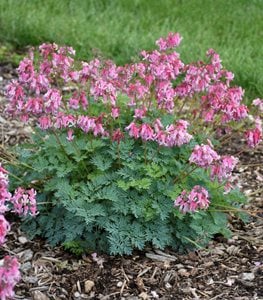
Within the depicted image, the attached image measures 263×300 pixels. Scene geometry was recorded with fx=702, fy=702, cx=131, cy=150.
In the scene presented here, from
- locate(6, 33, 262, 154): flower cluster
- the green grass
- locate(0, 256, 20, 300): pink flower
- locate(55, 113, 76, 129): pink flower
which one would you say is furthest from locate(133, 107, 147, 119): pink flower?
the green grass

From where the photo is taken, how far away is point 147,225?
12.4 feet

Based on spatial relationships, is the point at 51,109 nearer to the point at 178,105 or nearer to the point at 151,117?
the point at 151,117

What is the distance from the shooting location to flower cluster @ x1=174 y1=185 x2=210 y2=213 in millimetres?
3395

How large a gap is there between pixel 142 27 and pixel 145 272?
12.5ft

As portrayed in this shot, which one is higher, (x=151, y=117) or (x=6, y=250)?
(x=151, y=117)

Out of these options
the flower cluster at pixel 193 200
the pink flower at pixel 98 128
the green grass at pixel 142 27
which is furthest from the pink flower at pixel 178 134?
the green grass at pixel 142 27

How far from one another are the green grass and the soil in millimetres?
2235

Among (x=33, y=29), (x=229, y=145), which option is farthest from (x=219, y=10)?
(x=229, y=145)

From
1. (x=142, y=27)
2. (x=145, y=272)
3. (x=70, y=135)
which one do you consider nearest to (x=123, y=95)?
(x=70, y=135)

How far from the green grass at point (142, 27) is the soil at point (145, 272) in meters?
2.24

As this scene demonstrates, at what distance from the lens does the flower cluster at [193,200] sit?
3.39 m

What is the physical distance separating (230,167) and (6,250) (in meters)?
1.37

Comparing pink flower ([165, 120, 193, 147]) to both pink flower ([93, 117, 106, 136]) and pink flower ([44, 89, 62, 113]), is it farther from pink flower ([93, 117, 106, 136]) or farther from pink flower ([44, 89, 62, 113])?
pink flower ([44, 89, 62, 113])

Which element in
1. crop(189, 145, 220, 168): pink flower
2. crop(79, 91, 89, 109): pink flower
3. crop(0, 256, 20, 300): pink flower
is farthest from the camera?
crop(79, 91, 89, 109): pink flower
